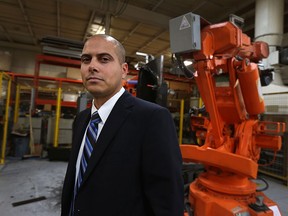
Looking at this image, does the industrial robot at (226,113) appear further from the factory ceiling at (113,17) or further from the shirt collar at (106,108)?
the factory ceiling at (113,17)

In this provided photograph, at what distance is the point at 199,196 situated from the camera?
207 cm

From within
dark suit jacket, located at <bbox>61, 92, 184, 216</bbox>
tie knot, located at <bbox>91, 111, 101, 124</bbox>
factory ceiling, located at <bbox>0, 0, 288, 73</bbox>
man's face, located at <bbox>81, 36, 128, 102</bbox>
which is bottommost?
dark suit jacket, located at <bbox>61, 92, 184, 216</bbox>

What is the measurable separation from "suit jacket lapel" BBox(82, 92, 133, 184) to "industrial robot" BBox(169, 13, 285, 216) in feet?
3.54

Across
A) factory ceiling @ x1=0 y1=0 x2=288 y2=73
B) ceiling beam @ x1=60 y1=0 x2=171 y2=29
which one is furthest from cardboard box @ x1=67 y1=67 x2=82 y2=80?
ceiling beam @ x1=60 y1=0 x2=171 y2=29

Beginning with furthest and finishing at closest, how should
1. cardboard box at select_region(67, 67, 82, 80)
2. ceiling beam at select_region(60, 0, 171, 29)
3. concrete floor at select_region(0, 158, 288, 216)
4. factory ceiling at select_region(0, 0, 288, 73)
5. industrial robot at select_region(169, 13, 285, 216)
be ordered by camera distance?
cardboard box at select_region(67, 67, 82, 80)
factory ceiling at select_region(0, 0, 288, 73)
ceiling beam at select_region(60, 0, 171, 29)
concrete floor at select_region(0, 158, 288, 216)
industrial robot at select_region(169, 13, 285, 216)

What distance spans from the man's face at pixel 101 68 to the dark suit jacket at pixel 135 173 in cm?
24

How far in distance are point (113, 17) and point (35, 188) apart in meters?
5.64

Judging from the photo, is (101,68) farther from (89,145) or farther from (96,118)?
(89,145)

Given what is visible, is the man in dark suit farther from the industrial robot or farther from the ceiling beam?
the ceiling beam

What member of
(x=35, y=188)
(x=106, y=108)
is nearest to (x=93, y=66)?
(x=106, y=108)

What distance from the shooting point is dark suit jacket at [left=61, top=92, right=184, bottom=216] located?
0.88 meters

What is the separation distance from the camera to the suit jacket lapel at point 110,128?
917 millimetres

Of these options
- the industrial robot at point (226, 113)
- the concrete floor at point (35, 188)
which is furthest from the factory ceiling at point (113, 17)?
the industrial robot at point (226, 113)

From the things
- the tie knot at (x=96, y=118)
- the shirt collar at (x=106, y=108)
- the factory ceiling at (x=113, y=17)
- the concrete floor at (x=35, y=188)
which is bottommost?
the concrete floor at (x=35, y=188)
